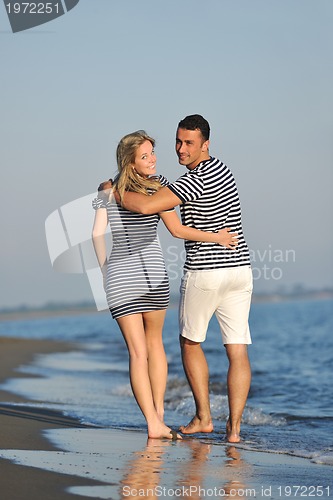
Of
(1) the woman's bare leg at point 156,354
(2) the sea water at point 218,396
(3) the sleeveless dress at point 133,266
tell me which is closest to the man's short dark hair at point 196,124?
(3) the sleeveless dress at point 133,266

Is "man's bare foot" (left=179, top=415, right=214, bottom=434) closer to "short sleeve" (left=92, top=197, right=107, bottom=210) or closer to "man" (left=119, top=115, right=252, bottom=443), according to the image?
"man" (left=119, top=115, right=252, bottom=443)

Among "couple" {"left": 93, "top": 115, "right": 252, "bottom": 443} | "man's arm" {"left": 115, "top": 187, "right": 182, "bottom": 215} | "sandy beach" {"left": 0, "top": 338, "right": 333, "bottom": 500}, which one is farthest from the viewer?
"couple" {"left": 93, "top": 115, "right": 252, "bottom": 443}

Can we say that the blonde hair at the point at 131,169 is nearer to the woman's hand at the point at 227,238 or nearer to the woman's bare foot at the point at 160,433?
the woman's hand at the point at 227,238

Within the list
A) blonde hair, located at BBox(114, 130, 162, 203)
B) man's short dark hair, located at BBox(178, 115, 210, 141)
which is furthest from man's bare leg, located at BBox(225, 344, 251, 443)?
man's short dark hair, located at BBox(178, 115, 210, 141)

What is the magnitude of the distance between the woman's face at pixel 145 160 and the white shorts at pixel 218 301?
2.18 feet

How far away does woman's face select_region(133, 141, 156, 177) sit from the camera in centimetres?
537

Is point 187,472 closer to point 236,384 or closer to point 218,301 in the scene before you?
point 236,384

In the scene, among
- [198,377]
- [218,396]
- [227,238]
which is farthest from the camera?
[218,396]

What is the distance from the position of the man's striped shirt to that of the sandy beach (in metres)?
1.09

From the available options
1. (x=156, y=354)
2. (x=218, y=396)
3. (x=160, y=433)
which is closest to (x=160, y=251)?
(x=156, y=354)

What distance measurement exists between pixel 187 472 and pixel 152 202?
1.61 metres

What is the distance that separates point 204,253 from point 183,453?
1208mm

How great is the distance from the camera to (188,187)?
5301 millimetres

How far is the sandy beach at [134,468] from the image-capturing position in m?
3.95
